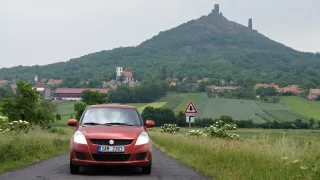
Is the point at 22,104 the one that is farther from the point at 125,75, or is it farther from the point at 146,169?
the point at 125,75

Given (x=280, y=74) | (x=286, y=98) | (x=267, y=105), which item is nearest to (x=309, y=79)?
(x=280, y=74)

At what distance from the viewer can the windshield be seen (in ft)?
41.4

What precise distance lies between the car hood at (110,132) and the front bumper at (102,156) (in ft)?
0.72

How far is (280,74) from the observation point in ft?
597

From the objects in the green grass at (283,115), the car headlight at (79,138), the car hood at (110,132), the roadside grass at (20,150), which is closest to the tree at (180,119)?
the green grass at (283,115)

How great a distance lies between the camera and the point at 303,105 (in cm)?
10462

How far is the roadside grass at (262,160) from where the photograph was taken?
1034cm

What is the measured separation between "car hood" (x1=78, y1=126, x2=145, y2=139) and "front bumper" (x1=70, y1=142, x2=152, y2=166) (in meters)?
0.22

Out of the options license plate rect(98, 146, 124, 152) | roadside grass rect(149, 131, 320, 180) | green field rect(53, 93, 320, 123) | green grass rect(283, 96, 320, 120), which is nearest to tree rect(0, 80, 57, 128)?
roadside grass rect(149, 131, 320, 180)

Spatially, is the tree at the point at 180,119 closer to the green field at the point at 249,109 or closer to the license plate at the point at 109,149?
the green field at the point at 249,109

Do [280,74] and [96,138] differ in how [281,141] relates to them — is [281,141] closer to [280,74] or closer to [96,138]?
[96,138]

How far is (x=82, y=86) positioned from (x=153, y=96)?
50873 millimetres

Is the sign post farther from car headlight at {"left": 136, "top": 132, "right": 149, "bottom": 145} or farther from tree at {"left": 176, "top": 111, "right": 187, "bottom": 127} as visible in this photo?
tree at {"left": 176, "top": 111, "right": 187, "bottom": 127}

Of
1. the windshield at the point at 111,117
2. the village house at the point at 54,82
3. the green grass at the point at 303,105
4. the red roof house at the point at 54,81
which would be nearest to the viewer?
the windshield at the point at 111,117
